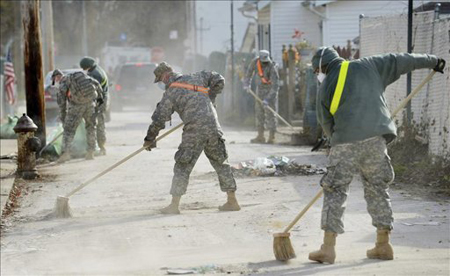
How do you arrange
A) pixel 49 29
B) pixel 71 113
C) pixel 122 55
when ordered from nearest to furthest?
1. pixel 71 113
2. pixel 49 29
3. pixel 122 55

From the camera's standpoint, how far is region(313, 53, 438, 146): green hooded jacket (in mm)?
7168

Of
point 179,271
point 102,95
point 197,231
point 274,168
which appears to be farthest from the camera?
point 102,95

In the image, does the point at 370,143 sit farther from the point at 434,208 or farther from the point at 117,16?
the point at 117,16

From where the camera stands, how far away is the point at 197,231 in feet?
29.1

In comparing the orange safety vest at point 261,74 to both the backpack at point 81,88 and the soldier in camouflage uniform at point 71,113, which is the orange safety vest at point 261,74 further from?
the backpack at point 81,88

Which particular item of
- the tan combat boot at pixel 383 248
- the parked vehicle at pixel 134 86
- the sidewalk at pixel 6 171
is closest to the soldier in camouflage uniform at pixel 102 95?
the sidewalk at pixel 6 171

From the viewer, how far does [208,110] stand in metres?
9.91

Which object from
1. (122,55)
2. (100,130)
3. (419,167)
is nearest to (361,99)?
(419,167)

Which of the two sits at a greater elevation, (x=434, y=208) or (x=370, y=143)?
(x=370, y=143)

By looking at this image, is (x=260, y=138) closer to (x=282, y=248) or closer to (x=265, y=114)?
(x=265, y=114)

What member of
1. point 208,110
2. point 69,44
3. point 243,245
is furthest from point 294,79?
point 69,44

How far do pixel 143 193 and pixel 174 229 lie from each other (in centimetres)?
286

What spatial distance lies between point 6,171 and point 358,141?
27.9ft

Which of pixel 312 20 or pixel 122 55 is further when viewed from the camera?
pixel 122 55
